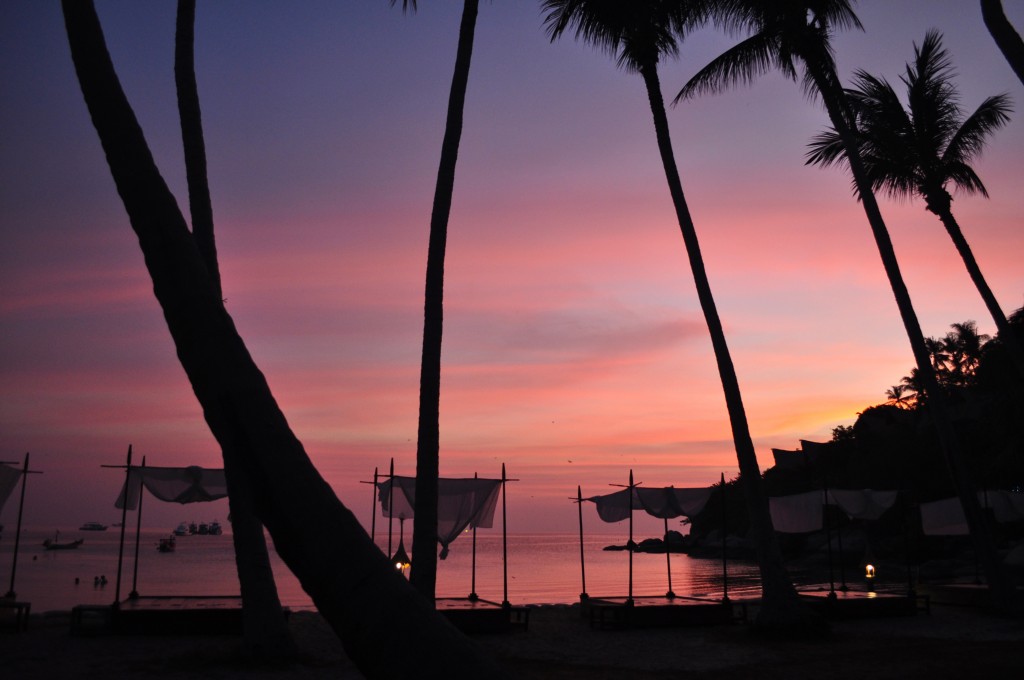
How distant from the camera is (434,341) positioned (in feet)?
39.2

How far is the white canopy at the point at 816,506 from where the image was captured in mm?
26172

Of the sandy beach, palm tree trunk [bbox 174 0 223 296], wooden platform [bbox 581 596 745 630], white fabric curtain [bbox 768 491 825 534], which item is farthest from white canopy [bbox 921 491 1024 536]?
palm tree trunk [bbox 174 0 223 296]

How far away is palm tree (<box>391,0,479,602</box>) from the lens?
11.2 meters

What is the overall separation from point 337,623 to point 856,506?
27.4 m

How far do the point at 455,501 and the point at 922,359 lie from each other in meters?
12.7

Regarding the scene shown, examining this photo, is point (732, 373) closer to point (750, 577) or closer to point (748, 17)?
point (748, 17)

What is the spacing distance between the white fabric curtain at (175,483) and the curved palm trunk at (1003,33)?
18861 millimetres

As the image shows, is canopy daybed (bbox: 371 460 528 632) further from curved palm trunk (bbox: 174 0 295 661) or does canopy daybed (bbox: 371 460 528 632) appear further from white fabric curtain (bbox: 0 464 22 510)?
white fabric curtain (bbox: 0 464 22 510)

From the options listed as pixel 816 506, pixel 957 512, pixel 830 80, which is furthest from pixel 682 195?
pixel 957 512

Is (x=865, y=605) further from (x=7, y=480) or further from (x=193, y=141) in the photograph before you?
(x=7, y=480)

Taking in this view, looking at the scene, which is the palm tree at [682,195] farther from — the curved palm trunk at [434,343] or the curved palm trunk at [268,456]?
the curved palm trunk at [268,456]

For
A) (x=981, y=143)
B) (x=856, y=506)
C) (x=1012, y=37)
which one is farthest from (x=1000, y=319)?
(x=1012, y=37)

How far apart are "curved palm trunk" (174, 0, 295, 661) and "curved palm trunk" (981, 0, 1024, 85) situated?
12.1 meters

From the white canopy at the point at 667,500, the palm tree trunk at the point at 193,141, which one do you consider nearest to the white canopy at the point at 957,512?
the white canopy at the point at 667,500
